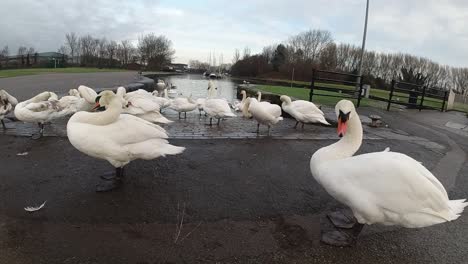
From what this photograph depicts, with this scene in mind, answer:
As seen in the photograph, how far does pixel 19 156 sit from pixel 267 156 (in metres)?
4.57

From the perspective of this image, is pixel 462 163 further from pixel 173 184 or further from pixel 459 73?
pixel 459 73

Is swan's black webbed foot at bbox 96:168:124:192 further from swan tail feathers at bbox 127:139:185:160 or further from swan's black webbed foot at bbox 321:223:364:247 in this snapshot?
swan's black webbed foot at bbox 321:223:364:247

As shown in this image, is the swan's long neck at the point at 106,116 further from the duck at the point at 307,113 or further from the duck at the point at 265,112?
the duck at the point at 307,113

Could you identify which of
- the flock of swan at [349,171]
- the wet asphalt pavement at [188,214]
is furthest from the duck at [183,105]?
the flock of swan at [349,171]

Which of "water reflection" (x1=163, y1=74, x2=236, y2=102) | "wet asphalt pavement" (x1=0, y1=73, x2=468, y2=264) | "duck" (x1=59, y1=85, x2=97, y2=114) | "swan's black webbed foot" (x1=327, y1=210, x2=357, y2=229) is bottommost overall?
"wet asphalt pavement" (x1=0, y1=73, x2=468, y2=264)

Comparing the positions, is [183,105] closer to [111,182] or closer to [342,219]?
[111,182]

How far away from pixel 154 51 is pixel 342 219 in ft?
340

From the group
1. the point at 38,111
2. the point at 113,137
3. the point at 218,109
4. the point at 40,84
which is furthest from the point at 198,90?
the point at 113,137

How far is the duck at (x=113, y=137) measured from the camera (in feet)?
14.5

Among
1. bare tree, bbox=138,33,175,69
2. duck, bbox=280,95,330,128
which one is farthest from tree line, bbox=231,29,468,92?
duck, bbox=280,95,330,128

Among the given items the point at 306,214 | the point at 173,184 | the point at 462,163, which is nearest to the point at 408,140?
the point at 462,163

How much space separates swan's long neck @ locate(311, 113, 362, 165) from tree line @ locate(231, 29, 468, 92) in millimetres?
60269

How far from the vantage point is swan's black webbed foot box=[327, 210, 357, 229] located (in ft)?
13.1

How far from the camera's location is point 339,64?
83875 mm
